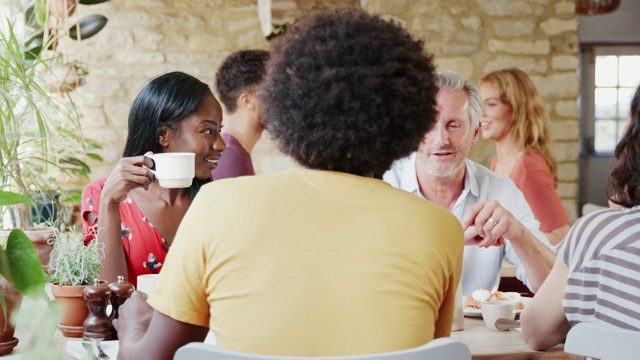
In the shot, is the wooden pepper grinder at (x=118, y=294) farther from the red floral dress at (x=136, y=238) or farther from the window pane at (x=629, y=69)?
the window pane at (x=629, y=69)

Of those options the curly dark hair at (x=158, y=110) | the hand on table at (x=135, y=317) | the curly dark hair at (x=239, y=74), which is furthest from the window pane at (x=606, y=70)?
the hand on table at (x=135, y=317)

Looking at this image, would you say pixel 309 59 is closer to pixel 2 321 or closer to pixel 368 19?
pixel 368 19

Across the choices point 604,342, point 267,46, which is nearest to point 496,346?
point 604,342

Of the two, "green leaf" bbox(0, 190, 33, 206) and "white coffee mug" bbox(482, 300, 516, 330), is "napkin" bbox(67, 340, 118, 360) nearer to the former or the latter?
"green leaf" bbox(0, 190, 33, 206)

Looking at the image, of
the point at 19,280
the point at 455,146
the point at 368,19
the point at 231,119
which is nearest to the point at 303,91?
the point at 368,19

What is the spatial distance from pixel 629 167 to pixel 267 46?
4.16 metres

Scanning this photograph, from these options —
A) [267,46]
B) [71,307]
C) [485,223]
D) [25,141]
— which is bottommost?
[71,307]

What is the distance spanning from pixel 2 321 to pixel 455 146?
5.43ft

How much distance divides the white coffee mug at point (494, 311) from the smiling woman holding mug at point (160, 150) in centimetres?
95

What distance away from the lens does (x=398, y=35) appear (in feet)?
4.57

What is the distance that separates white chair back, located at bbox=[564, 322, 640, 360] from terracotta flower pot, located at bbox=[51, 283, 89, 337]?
102cm

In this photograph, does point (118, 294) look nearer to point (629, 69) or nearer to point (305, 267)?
point (305, 267)

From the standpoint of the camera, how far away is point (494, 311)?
6.59 feet

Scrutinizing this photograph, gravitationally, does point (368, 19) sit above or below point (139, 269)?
above
